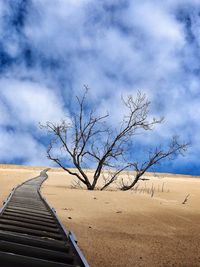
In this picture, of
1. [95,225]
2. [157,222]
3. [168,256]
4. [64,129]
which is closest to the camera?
[168,256]

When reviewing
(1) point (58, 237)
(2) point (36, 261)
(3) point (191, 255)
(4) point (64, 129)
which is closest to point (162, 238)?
(3) point (191, 255)

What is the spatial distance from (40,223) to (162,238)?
1842mm

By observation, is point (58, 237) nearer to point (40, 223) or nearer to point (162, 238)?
point (40, 223)

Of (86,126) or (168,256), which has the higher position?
(86,126)

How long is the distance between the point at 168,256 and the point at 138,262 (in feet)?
1.84

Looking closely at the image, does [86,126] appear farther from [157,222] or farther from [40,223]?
[40,223]

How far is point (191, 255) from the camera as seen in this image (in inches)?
226

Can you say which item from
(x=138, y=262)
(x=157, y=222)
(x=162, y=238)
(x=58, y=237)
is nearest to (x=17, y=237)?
(x=58, y=237)

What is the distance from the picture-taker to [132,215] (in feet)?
32.3

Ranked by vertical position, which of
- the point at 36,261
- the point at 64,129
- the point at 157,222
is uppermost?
the point at 64,129

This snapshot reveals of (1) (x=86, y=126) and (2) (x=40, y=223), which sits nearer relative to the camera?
(2) (x=40, y=223)

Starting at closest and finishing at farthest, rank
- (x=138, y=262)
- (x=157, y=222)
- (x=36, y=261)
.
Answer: (x=36, y=261) → (x=138, y=262) → (x=157, y=222)

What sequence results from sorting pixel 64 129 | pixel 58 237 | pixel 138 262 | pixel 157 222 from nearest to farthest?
pixel 138 262, pixel 58 237, pixel 157 222, pixel 64 129

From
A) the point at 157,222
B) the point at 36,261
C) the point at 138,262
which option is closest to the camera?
the point at 36,261
